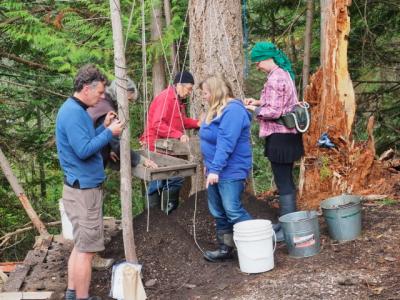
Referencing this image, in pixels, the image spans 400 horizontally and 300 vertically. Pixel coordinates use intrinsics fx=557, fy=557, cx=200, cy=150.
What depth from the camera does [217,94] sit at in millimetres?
4590

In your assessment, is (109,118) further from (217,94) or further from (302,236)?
(302,236)

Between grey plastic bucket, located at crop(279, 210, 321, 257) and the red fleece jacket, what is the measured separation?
1.58 metres

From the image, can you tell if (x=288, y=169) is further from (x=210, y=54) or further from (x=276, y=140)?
(x=210, y=54)

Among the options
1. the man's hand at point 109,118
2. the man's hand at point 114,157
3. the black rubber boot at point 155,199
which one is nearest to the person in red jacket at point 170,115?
the black rubber boot at point 155,199

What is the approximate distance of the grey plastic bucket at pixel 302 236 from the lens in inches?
184

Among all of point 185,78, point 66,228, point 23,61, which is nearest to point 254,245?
point 185,78

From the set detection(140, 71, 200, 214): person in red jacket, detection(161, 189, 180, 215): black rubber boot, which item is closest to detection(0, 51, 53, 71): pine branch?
detection(140, 71, 200, 214): person in red jacket

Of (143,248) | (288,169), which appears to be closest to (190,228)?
(143,248)

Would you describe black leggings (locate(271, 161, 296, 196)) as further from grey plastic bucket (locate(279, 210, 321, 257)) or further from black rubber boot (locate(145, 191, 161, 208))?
black rubber boot (locate(145, 191, 161, 208))

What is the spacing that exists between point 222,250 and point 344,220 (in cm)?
112

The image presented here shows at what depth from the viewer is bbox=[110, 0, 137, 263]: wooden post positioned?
4319mm

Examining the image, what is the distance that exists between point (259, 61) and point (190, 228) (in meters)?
1.94

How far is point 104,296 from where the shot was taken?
459 centimetres

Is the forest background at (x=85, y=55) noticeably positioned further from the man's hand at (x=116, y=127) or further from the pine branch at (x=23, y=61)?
the man's hand at (x=116, y=127)
